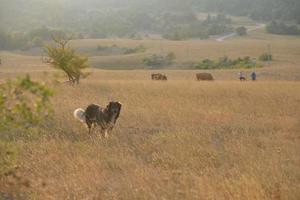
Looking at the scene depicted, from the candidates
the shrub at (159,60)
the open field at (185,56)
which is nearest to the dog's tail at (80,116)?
the open field at (185,56)

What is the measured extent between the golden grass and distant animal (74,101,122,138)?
294mm

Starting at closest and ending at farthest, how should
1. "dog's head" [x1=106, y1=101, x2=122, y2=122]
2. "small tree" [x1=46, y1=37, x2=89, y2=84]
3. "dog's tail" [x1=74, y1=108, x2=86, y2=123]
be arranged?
1. "dog's head" [x1=106, y1=101, x2=122, y2=122]
2. "dog's tail" [x1=74, y1=108, x2=86, y2=123]
3. "small tree" [x1=46, y1=37, x2=89, y2=84]

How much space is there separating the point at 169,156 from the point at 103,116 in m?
2.90

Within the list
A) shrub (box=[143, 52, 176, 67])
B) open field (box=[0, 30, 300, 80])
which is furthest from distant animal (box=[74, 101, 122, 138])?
shrub (box=[143, 52, 176, 67])

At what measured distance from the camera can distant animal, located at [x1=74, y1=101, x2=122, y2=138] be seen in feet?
36.1

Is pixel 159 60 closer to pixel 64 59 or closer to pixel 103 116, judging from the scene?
pixel 64 59

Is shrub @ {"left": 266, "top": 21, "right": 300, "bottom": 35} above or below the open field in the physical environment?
above

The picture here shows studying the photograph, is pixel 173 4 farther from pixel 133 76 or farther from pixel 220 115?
pixel 220 115

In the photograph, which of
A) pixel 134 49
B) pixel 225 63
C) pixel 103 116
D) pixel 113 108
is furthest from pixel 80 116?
pixel 134 49

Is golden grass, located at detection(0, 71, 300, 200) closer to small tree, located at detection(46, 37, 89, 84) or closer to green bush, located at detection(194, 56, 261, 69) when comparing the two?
small tree, located at detection(46, 37, 89, 84)

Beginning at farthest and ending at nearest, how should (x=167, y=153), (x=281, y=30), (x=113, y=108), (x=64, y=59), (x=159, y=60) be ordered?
(x=281, y=30) < (x=159, y=60) < (x=64, y=59) < (x=113, y=108) < (x=167, y=153)

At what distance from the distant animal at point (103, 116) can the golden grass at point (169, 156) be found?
294 mm

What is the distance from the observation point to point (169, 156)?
877cm

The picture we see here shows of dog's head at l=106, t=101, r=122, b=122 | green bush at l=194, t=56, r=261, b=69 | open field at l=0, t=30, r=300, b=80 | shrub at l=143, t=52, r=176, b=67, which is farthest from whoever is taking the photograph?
shrub at l=143, t=52, r=176, b=67
